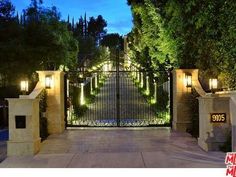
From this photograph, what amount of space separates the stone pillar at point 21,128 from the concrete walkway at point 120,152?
334 mm

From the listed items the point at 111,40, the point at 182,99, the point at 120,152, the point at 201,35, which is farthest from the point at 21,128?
the point at 111,40

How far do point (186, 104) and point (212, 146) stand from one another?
13.3 feet

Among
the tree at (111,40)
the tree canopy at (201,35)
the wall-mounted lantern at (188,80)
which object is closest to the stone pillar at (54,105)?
the wall-mounted lantern at (188,80)

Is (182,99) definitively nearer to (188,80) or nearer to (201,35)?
(188,80)

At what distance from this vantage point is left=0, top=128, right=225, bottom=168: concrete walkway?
1027cm

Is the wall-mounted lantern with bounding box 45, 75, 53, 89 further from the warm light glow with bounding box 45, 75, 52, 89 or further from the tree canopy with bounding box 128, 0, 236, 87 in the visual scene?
the tree canopy with bounding box 128, 0, 236, 87

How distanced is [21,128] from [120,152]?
2.47m

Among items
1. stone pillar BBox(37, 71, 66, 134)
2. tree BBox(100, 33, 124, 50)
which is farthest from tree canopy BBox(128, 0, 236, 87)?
tree BBox(100, 33, 124, 50)

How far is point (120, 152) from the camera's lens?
11.7 m

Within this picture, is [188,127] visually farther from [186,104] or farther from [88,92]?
[88,92]

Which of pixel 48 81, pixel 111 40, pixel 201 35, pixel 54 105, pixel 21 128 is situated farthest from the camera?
pixel 111 40

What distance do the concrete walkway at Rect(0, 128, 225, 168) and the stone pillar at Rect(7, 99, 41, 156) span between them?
334mm

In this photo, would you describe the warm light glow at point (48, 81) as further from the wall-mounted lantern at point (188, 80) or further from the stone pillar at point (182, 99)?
the wall-mounted lantern at point (188, 80)
